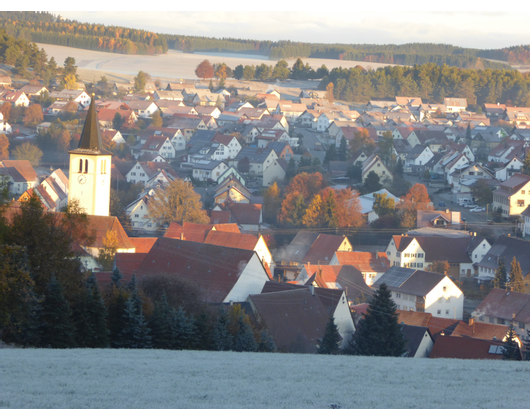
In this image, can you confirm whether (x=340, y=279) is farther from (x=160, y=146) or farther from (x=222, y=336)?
Result: (x=160, y=146)

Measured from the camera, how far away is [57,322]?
12000mm

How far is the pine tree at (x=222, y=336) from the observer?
13.1 m

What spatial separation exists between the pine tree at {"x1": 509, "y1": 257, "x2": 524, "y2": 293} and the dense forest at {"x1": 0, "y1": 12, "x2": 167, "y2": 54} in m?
87.4

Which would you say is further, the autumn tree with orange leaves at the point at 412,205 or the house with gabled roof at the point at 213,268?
the autumn tree with orange leaves at the point at 412,205

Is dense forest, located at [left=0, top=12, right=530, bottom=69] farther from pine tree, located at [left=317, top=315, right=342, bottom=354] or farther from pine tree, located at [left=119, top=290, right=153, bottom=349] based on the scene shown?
pine tree, located at [left=119, top=290, right=153, bottom=349]

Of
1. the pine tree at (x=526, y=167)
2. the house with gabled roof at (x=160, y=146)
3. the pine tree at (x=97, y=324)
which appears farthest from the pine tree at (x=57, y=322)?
the house with gabled roof at (x=160, y=146)

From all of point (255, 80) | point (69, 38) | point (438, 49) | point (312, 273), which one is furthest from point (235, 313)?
point (438, 49)

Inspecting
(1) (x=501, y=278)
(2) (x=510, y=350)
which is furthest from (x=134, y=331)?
(1) (x=501, y=278)

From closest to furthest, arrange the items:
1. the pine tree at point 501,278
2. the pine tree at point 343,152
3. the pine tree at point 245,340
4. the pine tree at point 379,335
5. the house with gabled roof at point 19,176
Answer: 1. the pine tree at point 245,340
2. the pine tree at point 379,335
3. the pine tree at point 501,278
4. the house with gabled roof at point 19,176
5. the pine tree at point 343,152

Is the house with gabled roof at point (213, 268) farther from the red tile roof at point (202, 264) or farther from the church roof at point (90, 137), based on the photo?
the church roof at point (90, 137)

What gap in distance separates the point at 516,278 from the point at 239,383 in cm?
2170

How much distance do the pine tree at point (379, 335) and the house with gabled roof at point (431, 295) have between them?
8.36 metres

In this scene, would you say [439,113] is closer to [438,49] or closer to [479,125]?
[479,125]

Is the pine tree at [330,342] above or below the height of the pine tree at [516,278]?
above
